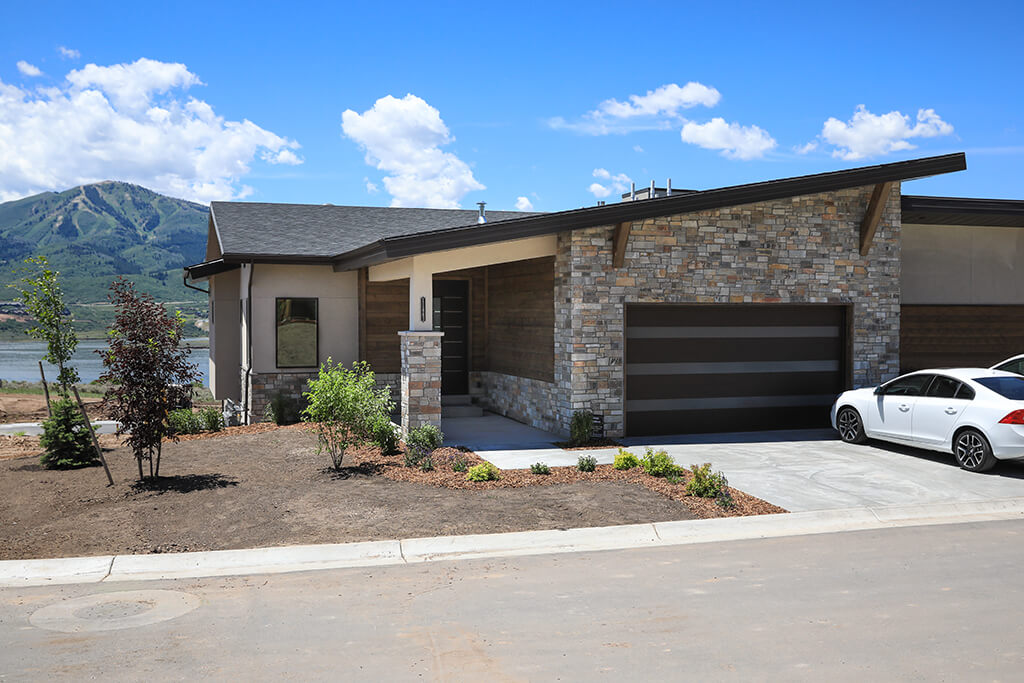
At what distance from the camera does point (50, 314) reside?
1117 centimetres

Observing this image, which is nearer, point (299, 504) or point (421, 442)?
point (299, 504)

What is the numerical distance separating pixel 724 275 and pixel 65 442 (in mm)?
10809

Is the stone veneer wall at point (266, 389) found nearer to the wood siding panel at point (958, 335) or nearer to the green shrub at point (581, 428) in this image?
the green shrub at point (581, 428)

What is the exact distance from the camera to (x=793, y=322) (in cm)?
1505

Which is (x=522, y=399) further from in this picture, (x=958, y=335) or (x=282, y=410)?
(x=958, y=335)

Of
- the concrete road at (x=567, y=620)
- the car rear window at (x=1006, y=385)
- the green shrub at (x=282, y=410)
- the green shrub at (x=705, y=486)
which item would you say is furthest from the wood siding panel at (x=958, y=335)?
the green shrub at (x=282, y=410)

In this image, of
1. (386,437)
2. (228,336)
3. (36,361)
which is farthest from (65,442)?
(36,361)

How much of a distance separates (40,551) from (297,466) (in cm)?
417

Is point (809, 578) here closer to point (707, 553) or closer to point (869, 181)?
point (707, 553)

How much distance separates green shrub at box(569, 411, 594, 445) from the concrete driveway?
413 mm

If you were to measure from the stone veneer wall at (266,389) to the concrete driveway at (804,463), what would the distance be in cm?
385

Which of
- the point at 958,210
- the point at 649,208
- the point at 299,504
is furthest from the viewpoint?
the point at 958,210

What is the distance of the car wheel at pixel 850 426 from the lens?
1369 centimetres

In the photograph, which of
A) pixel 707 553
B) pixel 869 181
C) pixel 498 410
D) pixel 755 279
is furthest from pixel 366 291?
pixel 707 553
